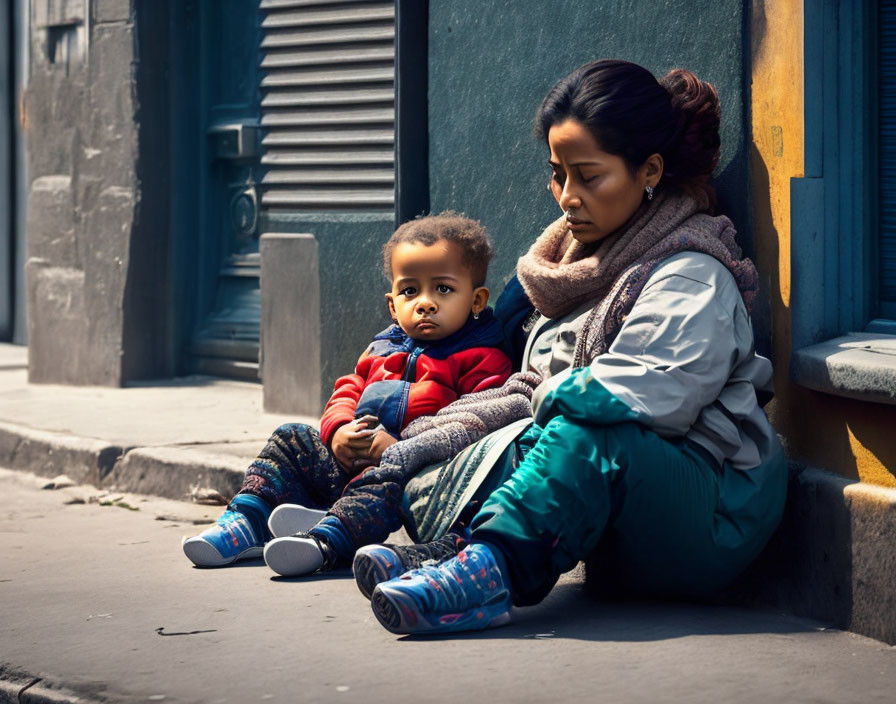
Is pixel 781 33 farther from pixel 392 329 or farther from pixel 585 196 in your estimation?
pixel 392 329

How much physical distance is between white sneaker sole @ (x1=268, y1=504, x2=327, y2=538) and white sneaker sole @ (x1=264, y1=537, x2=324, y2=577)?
19 centimetres

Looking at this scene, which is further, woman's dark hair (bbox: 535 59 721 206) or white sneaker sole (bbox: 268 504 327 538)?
white sneaker sole (bbox: 268 504 327 538)

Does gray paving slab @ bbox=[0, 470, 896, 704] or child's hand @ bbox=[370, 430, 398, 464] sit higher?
child's hand @ bbox=[370, 430, 398, 464]

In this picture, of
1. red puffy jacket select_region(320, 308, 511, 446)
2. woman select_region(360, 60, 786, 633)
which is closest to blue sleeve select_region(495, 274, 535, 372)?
red puffy jacket select_region(320, 308, 511, 446)

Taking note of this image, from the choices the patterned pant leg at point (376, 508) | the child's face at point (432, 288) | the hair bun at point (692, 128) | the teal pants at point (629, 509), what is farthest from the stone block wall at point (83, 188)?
the teal pants at point (629, 509)

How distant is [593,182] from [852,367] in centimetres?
76

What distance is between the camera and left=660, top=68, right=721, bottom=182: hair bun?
362 centimetres

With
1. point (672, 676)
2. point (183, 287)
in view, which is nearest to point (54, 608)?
point (672, 676)

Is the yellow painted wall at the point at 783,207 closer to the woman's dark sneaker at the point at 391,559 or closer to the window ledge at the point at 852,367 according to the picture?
the window ledge at the point at 852,367

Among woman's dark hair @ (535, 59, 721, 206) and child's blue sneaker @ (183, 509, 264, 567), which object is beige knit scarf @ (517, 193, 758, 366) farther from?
child's blue sneaker @ (183, 509, 264, 567)

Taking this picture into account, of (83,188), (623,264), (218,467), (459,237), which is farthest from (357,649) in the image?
(83,188)

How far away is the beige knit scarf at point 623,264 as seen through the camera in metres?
3.48

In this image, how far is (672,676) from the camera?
2.91 m

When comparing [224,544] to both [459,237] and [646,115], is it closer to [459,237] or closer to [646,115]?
[459,237]
